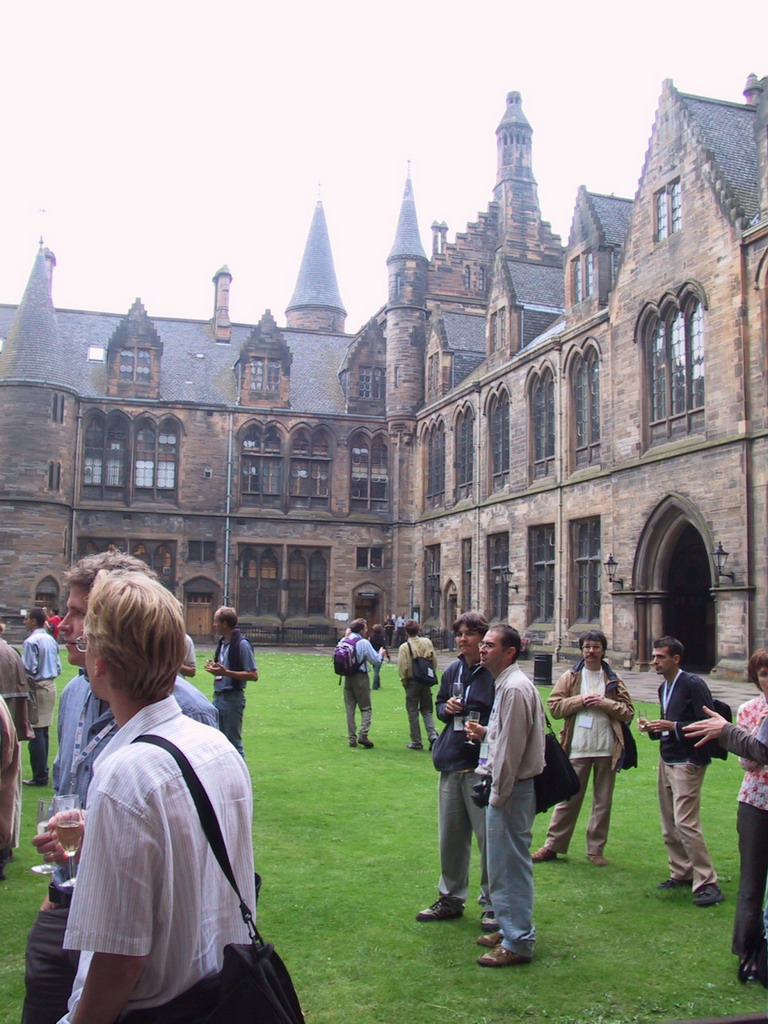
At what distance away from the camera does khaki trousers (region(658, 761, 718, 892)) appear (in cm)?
667

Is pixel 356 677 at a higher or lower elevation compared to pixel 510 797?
higher

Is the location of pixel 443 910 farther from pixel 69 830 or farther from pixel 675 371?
pixel 675 371

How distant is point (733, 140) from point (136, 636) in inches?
1029

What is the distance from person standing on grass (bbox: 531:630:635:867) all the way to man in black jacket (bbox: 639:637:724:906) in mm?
594

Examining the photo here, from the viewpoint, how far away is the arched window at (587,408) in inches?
1133

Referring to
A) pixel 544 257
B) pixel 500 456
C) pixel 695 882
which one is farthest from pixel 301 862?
pixel 544 257

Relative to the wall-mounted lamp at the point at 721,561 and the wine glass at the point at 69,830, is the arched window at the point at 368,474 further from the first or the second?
the wine glass at the point at 69,830

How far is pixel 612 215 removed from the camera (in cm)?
3058

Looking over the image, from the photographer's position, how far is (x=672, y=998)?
5.03m

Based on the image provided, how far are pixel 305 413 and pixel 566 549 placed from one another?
57.3 feet

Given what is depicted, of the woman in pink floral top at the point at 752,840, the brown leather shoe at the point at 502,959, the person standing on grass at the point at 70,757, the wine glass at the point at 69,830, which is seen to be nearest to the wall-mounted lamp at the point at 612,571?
the woman in pink floral top at the point at 752,840

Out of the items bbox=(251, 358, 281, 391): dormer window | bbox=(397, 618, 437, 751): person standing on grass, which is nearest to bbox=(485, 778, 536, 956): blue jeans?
bbox=(397, 618, 437, 751): person standing on grass

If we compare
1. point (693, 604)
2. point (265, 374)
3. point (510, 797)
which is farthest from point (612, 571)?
point (265, 374)

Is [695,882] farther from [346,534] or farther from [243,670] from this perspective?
[346,534]
